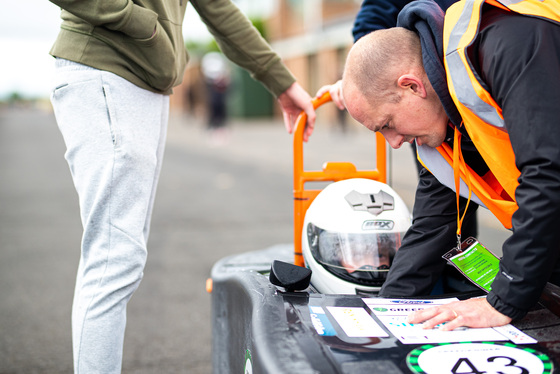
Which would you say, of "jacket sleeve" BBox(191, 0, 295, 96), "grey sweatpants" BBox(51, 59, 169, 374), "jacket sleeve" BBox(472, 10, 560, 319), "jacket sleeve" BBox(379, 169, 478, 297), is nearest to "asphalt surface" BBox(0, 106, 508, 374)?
"grey sweatpants" BBox(51, 59, 169, 374)

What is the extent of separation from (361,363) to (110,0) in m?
1.13

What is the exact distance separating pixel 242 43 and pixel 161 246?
2.78 metres

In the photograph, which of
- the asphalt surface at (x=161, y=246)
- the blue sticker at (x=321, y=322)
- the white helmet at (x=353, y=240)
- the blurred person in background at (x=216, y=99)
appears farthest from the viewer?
the blurred person in background at (x=216, y=99)

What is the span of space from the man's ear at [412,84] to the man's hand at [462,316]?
0.54 m

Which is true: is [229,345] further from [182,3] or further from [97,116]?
[182,3]

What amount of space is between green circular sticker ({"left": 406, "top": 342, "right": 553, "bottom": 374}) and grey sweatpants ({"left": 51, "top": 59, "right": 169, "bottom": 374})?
878mm

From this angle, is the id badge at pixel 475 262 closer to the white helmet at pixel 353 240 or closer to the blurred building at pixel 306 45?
the white helmet at pixel 353 240

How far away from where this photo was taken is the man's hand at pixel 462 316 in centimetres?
140

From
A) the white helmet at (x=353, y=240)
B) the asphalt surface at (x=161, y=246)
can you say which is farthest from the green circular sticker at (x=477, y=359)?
the asphalt surface at (x=161, y=246)

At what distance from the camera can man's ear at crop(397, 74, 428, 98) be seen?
1.55 meters

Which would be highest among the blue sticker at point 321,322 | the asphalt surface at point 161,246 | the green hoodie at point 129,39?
the green hoodie at point 129,39

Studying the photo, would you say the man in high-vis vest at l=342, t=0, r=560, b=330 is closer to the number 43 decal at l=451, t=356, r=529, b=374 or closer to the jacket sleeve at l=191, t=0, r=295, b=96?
the number 43 decal at l=451, t=356, r=529, b=374

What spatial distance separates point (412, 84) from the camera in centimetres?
157

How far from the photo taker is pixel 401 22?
5.36 ft
